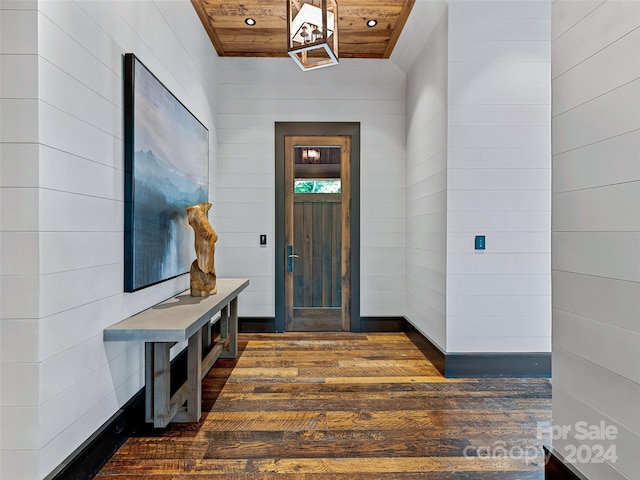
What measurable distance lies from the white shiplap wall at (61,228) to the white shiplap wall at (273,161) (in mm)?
2136

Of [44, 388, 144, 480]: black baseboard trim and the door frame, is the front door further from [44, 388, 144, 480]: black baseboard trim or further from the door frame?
[44, 388, 144, 480]: black baseboard trim

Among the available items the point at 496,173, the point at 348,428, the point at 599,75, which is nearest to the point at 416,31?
the point at 496,173

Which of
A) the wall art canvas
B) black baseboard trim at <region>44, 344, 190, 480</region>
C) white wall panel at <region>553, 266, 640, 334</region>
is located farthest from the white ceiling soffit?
black baseboard trim at <region>44, 344, 190, 480</region>

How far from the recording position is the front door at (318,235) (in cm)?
425

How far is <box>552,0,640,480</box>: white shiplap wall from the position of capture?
4.05ft

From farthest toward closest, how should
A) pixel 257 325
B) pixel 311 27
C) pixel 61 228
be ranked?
pixel 257 325 < pixel 311 27 < pixel 61 228

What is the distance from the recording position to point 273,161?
4.22 m

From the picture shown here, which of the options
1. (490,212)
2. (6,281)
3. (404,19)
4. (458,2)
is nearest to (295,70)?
(404,19)

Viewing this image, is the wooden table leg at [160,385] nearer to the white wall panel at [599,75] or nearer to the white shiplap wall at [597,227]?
the white shiplap wall at [597,227]

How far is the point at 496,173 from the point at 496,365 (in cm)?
151

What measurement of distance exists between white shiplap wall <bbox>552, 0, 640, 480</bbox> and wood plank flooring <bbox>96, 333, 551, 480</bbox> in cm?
55

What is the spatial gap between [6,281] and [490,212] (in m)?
2.96

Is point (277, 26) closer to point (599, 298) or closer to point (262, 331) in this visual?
point (262, 331)

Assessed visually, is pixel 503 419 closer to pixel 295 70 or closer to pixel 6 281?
pixel 6 281
